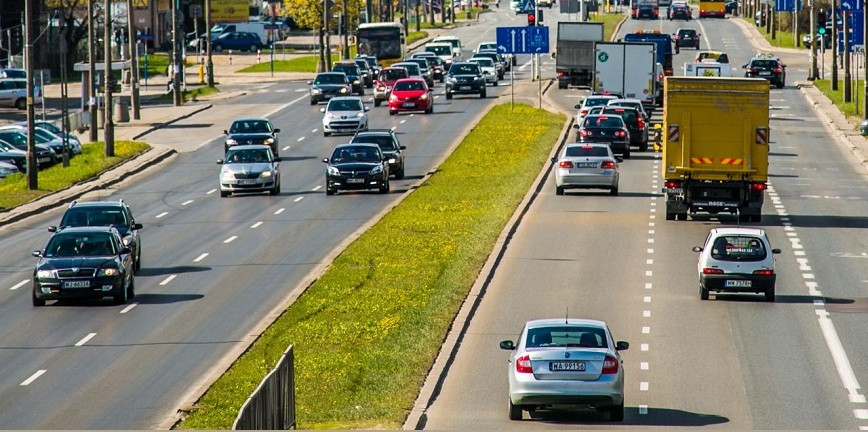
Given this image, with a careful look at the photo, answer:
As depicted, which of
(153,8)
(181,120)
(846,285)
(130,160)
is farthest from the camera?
(153,8)

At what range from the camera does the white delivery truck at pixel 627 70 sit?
78188 millimetres

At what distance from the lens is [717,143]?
44.0 meters

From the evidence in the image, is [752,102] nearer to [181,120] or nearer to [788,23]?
[181,120]

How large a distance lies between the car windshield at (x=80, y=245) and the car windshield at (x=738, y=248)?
11431 millimetres

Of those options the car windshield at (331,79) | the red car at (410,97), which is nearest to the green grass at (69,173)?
the red car at (410,97)

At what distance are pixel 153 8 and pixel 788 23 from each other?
55.2 meters

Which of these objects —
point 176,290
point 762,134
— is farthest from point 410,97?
point 176,290

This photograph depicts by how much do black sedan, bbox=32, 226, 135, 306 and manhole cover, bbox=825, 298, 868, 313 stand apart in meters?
13.2

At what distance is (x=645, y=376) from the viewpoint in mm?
25250

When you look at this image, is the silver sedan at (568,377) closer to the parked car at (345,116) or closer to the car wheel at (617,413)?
the car wheel at (617,413)

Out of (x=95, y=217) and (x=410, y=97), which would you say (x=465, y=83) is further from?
(x=95, y=217)

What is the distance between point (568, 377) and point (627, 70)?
58224 millimetres

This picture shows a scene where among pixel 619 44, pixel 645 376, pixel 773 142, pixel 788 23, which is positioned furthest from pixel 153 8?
pixel 645 376

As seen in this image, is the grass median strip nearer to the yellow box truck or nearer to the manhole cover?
the yellow box truck
